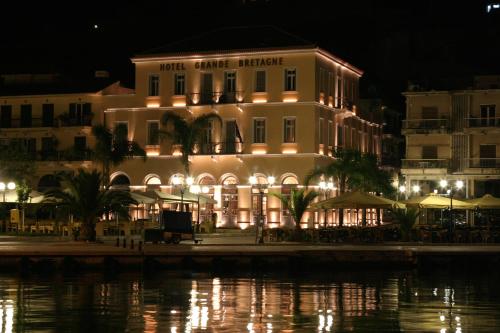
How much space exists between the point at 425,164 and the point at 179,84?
722 inches

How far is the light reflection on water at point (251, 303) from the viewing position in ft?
90.0

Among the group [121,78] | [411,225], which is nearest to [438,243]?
[411,225]

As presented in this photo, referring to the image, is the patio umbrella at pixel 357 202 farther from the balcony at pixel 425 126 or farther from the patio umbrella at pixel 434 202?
the balcony at pixel 425 126

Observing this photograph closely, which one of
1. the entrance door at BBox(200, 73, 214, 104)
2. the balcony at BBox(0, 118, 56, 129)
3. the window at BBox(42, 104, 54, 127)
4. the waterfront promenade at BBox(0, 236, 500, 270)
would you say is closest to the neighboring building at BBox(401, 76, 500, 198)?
the entrance door at BBox(200, 73, 214, 104)

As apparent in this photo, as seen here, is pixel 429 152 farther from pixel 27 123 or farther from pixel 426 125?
pixel 27 123

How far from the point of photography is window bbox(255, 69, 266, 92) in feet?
248

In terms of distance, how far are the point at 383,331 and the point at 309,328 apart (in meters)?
1.75

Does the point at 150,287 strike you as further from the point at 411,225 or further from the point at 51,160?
the point at 51,160

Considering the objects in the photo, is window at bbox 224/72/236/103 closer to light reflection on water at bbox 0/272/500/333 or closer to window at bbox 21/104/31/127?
window at bbox 21/104/31/127

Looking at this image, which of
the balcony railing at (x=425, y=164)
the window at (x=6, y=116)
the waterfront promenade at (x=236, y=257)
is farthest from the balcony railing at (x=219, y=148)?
the waterfront promenade at (x=236, y=257)

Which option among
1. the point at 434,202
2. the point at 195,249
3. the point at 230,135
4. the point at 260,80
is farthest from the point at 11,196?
the point at 434,202

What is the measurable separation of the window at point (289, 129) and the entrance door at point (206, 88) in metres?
5.61

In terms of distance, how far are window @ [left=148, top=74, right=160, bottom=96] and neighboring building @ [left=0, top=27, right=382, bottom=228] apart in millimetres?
70

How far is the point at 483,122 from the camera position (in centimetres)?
7819
